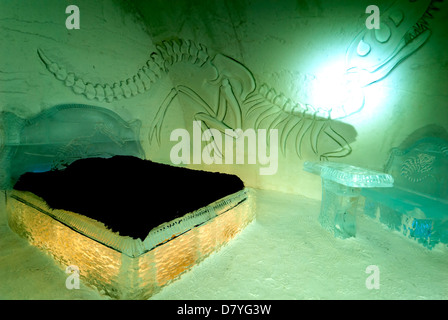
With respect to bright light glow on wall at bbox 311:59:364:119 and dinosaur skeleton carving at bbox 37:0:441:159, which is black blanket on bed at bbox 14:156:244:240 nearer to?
dinosaur skeleton carving at bbox 37:0:441:159

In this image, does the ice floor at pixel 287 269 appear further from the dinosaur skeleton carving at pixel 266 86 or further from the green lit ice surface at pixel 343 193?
the dinosaur skeleton carving at pixel 266 86

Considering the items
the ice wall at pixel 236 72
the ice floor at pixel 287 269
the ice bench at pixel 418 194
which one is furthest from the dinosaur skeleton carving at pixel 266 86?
the ice floor at pixel 287 269

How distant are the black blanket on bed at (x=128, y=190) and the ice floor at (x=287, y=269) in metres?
0.40

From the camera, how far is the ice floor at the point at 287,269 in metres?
1.29

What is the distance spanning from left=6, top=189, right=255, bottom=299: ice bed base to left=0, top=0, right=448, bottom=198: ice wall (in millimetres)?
1217

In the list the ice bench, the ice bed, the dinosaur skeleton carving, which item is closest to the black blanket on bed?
the ice bed

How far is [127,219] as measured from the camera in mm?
1239

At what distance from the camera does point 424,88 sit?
2.10 metres

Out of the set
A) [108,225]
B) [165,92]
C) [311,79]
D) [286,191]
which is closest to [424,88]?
[311,79]

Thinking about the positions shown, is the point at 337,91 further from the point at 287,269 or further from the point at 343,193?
the point at 287,269

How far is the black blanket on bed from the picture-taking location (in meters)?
1.29

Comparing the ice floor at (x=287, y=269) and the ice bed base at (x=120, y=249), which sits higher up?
the ice bed base at (x=120, y=249)

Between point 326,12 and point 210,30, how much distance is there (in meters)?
1.41
